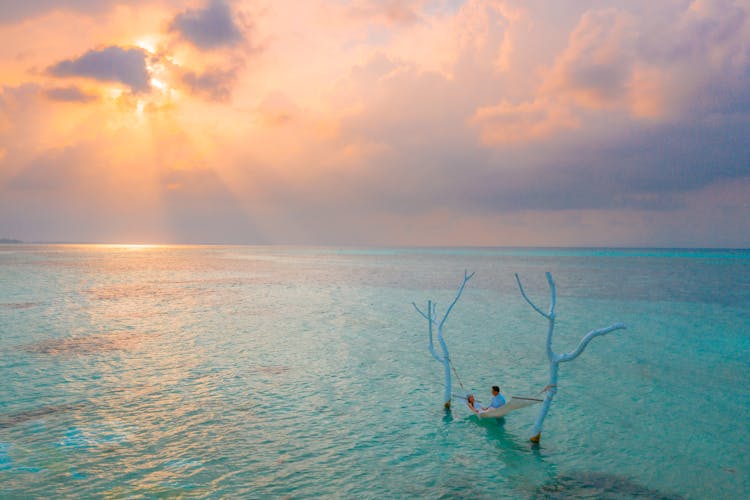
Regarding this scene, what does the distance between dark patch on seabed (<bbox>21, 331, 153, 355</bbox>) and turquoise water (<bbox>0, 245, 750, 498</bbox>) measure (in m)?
0.23

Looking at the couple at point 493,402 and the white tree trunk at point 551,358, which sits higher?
the white tree trunk at point 551,358

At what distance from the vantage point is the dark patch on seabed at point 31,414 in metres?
17.1

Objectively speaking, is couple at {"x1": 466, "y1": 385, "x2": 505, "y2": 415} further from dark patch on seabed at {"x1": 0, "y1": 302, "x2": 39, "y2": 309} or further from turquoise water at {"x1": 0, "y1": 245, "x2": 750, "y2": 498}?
dark patch on seabed at {"x1": 0, "y1": 302, "x2": 39, "y2": 309}

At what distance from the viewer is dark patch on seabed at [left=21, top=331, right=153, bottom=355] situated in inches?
1141

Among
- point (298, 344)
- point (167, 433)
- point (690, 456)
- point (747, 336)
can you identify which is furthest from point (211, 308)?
point (747, 336)

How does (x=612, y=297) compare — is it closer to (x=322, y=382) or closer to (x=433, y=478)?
(x=322, y=382)

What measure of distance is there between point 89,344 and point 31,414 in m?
14.1

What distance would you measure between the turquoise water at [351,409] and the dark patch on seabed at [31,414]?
10cm

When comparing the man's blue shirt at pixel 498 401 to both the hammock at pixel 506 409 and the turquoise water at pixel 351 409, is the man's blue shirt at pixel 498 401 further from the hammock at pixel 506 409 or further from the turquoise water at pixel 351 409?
the turquoise water at pixel 351 409

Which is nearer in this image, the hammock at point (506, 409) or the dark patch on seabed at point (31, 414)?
the hammock at point (506, 409)

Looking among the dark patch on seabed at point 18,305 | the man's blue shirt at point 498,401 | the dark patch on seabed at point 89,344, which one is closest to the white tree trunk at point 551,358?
the man's blue shirt at point 498,401

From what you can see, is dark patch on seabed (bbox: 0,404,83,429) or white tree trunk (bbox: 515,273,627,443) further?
dark patch on seabed (bbox: 0,404,83,429)

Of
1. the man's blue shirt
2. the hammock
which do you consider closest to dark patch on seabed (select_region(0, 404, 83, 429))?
the hammock

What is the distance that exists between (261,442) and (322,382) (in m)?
7.50
